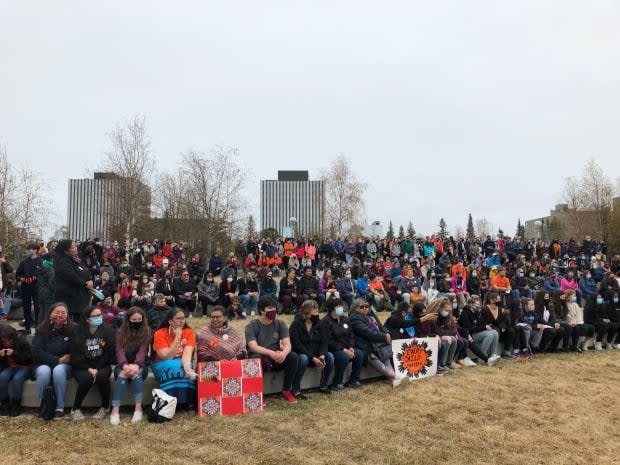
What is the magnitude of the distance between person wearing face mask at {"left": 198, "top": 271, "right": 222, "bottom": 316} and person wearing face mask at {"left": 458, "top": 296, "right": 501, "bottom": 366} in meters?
7.03

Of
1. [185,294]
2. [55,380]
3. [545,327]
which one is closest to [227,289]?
[185,294]

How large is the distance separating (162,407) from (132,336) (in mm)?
1098

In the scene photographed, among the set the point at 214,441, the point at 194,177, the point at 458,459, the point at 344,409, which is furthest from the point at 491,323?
the point at 194,177

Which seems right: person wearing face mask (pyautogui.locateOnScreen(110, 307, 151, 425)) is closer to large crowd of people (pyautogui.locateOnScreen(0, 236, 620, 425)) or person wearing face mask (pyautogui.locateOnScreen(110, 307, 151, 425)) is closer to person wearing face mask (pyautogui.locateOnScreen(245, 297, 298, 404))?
large crowd of people (pyautogui.locateOnScreen(0, 236, 620, 425))

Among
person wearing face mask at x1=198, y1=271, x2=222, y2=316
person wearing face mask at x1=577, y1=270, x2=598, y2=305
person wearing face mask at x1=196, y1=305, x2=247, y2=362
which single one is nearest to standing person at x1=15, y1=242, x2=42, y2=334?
person wearing face mask at x1=198, y1=271, x2=222, y2=316

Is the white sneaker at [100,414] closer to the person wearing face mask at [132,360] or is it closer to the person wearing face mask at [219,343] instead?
the person wearing face mask at [132,360]

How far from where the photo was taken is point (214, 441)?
527 centimetres

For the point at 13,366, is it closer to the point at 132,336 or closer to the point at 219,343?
the point at 132,336

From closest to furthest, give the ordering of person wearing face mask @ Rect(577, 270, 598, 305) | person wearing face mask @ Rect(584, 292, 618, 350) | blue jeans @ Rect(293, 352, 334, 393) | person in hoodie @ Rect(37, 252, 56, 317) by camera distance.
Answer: blue jeans @ Rect(293, 352, 334, 393) < person in hoodie @ Rect(37, 252, 56, 317) < person wearing face mask @ Rect(584, 292, 618, 350) < person wearing face mask @ Rect(577, 270, 598, 305)

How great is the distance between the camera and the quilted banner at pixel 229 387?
615 cm

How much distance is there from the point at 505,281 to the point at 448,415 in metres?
10.2

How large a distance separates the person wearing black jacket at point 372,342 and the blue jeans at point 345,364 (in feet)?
0.77

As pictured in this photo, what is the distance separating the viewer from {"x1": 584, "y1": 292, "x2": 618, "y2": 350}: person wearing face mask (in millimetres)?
11430

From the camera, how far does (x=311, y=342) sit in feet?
24.5
